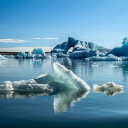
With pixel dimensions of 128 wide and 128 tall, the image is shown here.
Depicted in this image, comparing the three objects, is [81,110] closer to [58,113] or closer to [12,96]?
[58,113]

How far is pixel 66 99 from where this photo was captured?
25.2 feet

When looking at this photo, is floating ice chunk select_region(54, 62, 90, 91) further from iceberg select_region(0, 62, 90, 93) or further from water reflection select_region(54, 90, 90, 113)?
water reflection select_region(54, 90, 90, 113)

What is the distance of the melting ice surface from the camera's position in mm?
8250

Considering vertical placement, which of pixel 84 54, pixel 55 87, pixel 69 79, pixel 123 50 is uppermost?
pixel 123 50

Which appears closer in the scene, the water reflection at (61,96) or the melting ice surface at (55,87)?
the water reflection at (61,96)

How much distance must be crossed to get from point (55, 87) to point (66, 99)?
190 centimetres

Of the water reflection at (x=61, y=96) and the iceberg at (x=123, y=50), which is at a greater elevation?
the iceberg at (x=123, y=50)

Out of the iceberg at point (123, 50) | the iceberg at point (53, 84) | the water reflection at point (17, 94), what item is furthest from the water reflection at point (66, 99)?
the iceberg at point (123, 50)

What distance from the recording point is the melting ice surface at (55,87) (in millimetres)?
8250

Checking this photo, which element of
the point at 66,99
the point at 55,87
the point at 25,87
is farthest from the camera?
the point at 55,87

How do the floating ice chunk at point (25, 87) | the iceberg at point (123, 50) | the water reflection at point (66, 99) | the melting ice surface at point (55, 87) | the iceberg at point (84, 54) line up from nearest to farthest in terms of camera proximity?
the water reflection at point (66, 99) < the melting ice surface at point (55, 87) < the floating ice chunk at point (25, 87) < the iceberg at point (123, 50) < the iceberg at point (84, 54)

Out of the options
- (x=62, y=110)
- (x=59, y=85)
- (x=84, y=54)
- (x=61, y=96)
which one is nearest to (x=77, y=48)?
(x=84, y=54)

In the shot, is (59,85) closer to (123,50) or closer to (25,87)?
(25,87)

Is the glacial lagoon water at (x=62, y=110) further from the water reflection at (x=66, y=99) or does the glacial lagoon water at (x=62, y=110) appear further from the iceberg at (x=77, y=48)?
the iceberg at (x=77, y=48)
